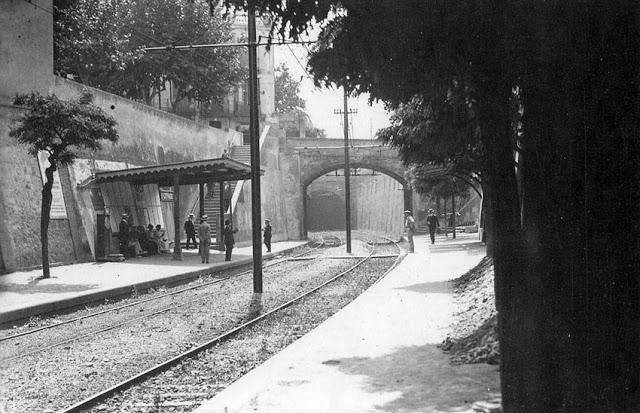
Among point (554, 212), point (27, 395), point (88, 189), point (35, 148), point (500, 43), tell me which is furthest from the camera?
point (88, 189)

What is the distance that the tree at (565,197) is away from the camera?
11.8ft

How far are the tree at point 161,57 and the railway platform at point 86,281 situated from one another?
15.1 meters

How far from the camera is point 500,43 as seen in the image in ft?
14.9

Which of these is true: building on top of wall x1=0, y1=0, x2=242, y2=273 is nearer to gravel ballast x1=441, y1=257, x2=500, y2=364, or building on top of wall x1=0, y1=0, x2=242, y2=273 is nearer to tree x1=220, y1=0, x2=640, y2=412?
gravel ballast x1=441, y1=257, x2=500, y2=364

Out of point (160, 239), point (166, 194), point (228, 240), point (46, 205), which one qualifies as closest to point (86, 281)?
point (46, 205)

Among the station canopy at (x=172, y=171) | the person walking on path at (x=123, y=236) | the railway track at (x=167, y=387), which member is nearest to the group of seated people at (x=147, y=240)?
the person walking on path at (x=123, y=236)

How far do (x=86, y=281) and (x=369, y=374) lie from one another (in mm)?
10313

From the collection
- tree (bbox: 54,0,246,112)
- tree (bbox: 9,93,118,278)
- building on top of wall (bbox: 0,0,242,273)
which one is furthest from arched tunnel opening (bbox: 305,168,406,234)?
tree (bbox: 9,93,118,278)

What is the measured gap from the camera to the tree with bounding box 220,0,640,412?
3.61 m

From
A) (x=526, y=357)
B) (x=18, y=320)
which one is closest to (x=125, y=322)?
(x=18, y=320)

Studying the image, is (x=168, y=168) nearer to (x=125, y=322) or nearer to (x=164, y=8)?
(x=125, y=322)

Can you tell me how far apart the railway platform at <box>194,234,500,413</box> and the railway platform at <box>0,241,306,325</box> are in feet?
17.4

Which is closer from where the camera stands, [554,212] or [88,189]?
[554,212]

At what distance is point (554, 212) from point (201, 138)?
31596 mm
